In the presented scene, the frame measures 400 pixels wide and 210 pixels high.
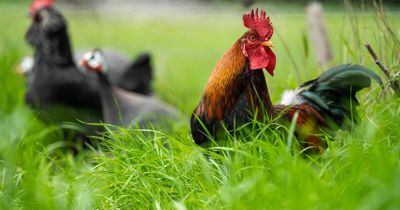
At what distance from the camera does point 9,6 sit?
34.9ft

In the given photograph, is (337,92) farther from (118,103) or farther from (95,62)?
(95,62)

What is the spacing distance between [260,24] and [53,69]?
2.78m

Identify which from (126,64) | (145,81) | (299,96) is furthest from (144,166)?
(126,64)

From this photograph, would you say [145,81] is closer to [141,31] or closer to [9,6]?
[141,31]

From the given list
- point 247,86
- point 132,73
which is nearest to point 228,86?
point 247,86

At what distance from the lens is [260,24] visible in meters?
2.87

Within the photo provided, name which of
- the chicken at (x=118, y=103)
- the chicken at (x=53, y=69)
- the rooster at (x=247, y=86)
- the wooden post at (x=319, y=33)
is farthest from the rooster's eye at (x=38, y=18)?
the rooster at (x=247, y=86)

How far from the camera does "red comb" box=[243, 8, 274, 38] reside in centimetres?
286

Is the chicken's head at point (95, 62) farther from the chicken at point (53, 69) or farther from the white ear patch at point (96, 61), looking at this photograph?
the chicken at point (53, 69)

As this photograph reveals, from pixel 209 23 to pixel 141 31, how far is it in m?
1.41

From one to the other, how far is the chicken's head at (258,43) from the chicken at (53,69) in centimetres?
265

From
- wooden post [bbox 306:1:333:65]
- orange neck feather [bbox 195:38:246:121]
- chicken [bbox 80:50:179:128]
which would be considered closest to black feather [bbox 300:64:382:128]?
orange neck feather [bbox 195:38:246:121]

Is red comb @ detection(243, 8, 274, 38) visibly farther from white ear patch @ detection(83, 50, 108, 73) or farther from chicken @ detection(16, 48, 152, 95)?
chicken @ detection(16, 48, 152, 95)

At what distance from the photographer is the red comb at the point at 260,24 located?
2.86 meters
